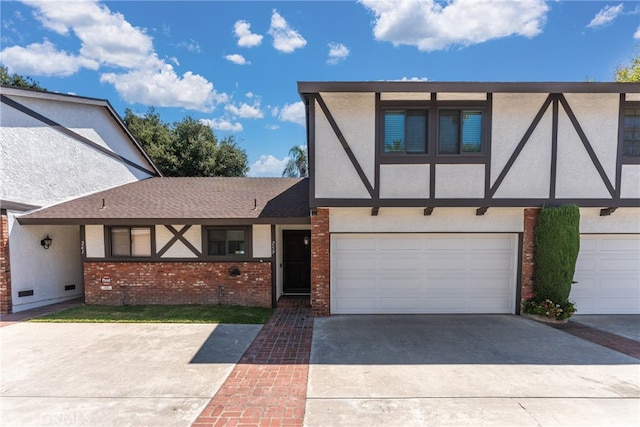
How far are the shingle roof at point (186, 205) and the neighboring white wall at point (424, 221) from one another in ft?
4.06

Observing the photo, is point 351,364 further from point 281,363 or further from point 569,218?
point 569,218

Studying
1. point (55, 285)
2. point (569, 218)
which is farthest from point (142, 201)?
point (569, 218)

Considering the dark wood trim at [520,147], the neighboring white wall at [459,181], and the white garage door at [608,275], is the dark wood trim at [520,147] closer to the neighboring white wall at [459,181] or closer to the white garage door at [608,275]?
the neighboring white wall at [459,181]

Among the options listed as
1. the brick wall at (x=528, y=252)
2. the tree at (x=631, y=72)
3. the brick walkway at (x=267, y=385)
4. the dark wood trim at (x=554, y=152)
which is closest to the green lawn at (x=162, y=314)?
the brick walkway at (x=267, y=385)

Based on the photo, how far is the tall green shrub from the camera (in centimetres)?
766

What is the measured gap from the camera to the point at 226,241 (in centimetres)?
919

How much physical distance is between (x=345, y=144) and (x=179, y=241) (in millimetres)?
5673

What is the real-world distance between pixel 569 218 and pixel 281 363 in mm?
7697

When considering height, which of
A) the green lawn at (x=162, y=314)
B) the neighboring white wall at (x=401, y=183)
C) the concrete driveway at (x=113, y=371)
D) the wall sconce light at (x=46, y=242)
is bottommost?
the green lawn at (x=162, y=314)

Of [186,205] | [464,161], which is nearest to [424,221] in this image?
[464,161]

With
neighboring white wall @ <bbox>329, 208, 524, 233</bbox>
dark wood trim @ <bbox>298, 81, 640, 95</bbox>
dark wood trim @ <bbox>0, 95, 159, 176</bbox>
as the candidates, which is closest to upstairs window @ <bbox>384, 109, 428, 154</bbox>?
dark wood trim @ <bbox>298, 81, 640, 95</bbox>

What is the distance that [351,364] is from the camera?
546 cm

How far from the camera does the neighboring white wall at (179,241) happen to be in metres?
9.13

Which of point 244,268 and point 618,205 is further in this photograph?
point 244,268
